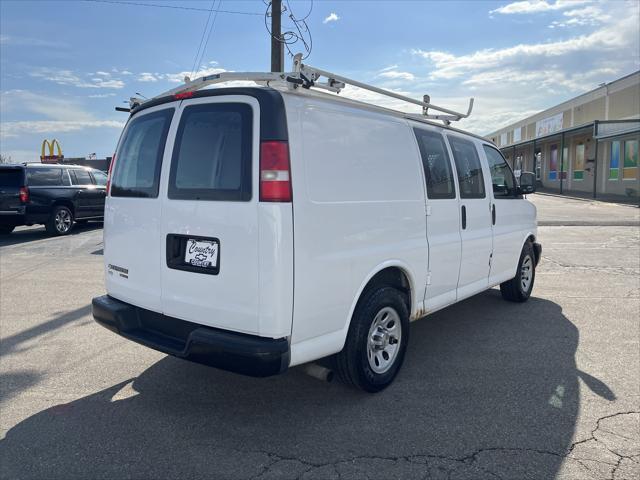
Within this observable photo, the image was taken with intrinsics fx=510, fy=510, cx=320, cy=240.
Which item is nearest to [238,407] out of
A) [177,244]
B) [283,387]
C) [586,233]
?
[283,387]

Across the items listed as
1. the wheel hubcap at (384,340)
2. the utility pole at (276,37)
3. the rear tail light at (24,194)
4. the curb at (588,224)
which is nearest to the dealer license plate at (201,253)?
the wheel hubcap at (384,340)

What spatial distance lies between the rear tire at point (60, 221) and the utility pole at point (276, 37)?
21.8 feet

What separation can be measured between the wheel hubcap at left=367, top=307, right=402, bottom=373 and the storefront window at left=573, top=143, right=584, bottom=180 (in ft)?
109

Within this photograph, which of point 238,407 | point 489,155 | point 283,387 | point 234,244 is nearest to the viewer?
point 234,244

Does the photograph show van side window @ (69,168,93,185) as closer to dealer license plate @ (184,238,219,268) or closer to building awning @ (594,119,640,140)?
dealer license plate @ (184,238,219,268)

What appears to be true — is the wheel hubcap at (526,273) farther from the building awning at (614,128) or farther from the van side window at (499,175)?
the building awning at (614,128)

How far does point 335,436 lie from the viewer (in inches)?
126

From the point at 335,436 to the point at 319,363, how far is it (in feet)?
1.98

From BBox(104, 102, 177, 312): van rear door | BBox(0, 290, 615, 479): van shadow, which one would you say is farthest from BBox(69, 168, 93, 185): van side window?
BBox(0, 290, 615, 479): van shadow

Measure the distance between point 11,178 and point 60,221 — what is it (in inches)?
60.4

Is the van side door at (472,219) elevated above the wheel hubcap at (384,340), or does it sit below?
above

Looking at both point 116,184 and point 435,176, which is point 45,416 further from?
point 435,176

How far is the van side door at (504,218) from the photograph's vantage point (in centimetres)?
559

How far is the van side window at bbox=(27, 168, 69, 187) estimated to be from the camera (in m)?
12.6
